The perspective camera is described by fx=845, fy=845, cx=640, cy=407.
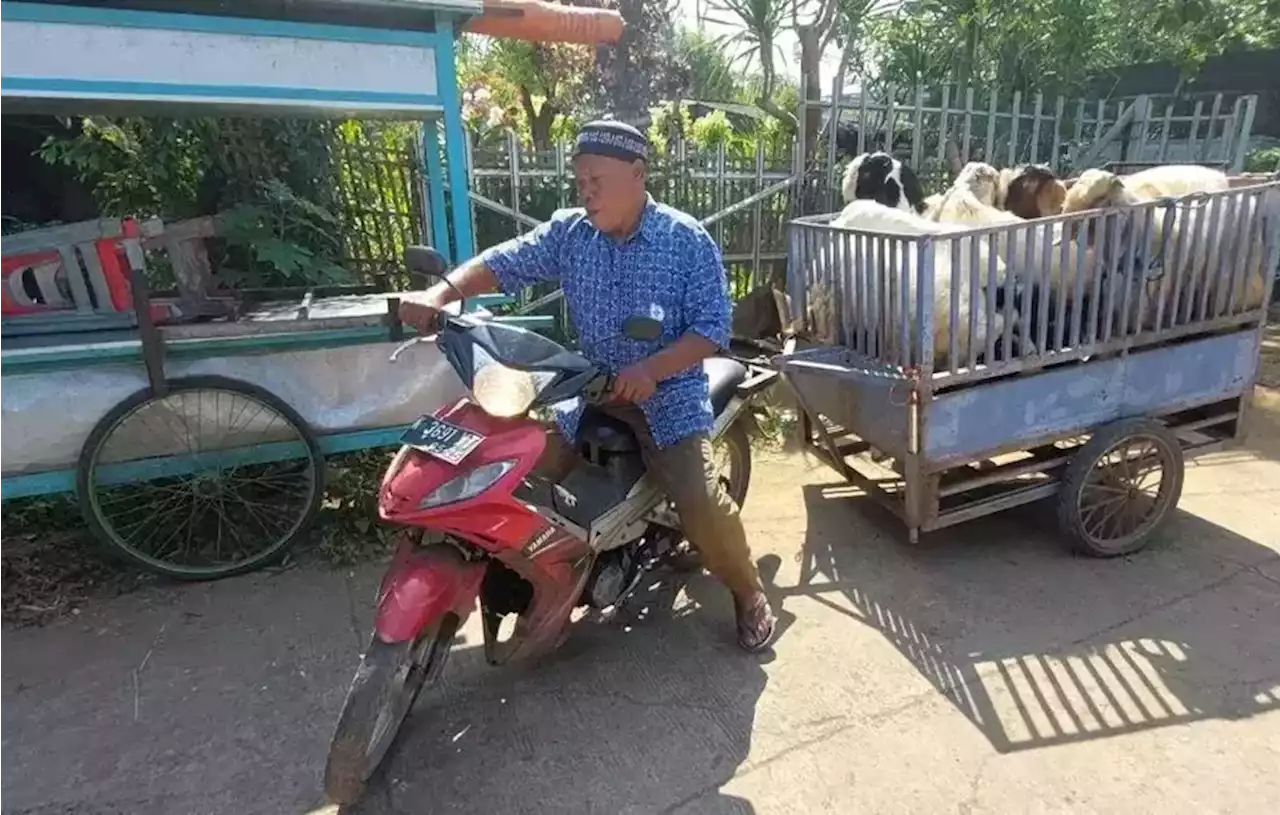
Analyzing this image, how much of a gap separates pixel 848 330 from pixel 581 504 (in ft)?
5.28

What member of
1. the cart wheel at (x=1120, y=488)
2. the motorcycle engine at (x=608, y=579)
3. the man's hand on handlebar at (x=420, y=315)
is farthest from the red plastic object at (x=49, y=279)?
the cart wheel at (x=1120, y=488)

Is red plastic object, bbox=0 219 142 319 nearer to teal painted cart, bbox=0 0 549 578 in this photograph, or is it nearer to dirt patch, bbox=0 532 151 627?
teal painted cart, bbox=0 0 549 578

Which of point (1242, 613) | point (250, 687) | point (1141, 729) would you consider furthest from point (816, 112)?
point (250, 687)

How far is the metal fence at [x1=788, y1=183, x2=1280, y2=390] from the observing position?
128 inches

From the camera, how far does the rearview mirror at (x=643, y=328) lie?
7.26 ft

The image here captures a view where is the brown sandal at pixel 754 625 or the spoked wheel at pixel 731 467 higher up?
the spoked wheel at pixel 731 467

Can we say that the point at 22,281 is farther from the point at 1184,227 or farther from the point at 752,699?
the point at 1184,227

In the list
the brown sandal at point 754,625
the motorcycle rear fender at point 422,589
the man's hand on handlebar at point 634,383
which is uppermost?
the man's hand on handlebar at point 634,383

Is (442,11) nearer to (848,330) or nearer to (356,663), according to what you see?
(848,330)

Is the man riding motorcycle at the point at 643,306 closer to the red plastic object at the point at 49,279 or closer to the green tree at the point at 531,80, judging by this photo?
the red plastic object at the point at 49,279

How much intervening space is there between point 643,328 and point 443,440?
0.64m

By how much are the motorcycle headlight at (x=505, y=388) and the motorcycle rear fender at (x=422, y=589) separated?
436 mm

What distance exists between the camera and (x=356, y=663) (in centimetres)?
302

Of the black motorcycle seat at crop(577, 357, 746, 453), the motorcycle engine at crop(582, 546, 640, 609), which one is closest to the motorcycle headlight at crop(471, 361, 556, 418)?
the black motorcycle seat at crop(577, 357, 746, 453)
